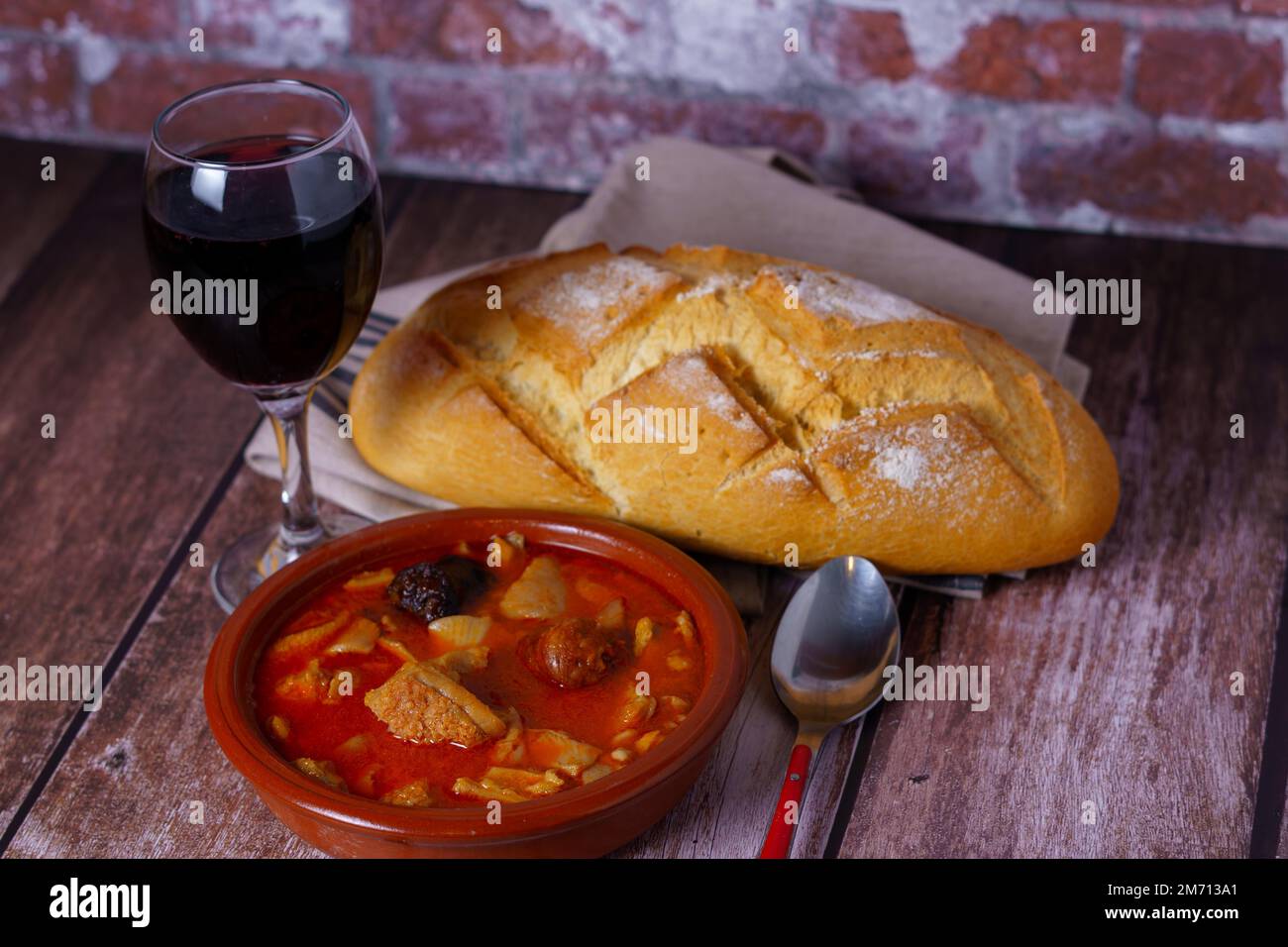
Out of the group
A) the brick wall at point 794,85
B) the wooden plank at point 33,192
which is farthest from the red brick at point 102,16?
the wooden plank at point 33,192

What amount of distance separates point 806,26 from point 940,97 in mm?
212

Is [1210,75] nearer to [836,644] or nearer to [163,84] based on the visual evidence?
[836,644]

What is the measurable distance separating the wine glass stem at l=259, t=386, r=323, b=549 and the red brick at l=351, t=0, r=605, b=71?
0.88 metres

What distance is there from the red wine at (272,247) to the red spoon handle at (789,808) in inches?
22.7

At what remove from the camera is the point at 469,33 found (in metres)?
2.22

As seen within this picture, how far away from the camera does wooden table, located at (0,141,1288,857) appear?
128cm

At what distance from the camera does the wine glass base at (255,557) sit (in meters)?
1.53

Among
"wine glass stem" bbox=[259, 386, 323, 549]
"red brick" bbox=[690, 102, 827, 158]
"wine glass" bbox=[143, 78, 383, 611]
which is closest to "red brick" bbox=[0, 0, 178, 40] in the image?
"red brick" bbox=[690, 102, 827, 158]

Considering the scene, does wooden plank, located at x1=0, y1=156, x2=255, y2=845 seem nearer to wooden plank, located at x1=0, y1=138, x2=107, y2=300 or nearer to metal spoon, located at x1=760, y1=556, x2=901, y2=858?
wooden plank, located at x1=0, y1=138, x2=107, y2=300

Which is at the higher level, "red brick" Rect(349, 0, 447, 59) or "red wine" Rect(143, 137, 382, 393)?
"red wine" Rect(143, 137, 382, 393)

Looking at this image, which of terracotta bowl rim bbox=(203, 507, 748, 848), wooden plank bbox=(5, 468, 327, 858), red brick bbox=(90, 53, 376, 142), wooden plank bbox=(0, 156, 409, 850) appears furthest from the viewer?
red brick bbox=(90, 53, 376, 142)

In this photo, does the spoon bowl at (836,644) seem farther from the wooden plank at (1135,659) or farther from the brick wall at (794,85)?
the brick wall at (794,85)

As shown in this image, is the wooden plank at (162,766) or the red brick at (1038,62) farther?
the red brick at (1038,62)

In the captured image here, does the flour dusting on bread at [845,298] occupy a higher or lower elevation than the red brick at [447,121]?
higher
